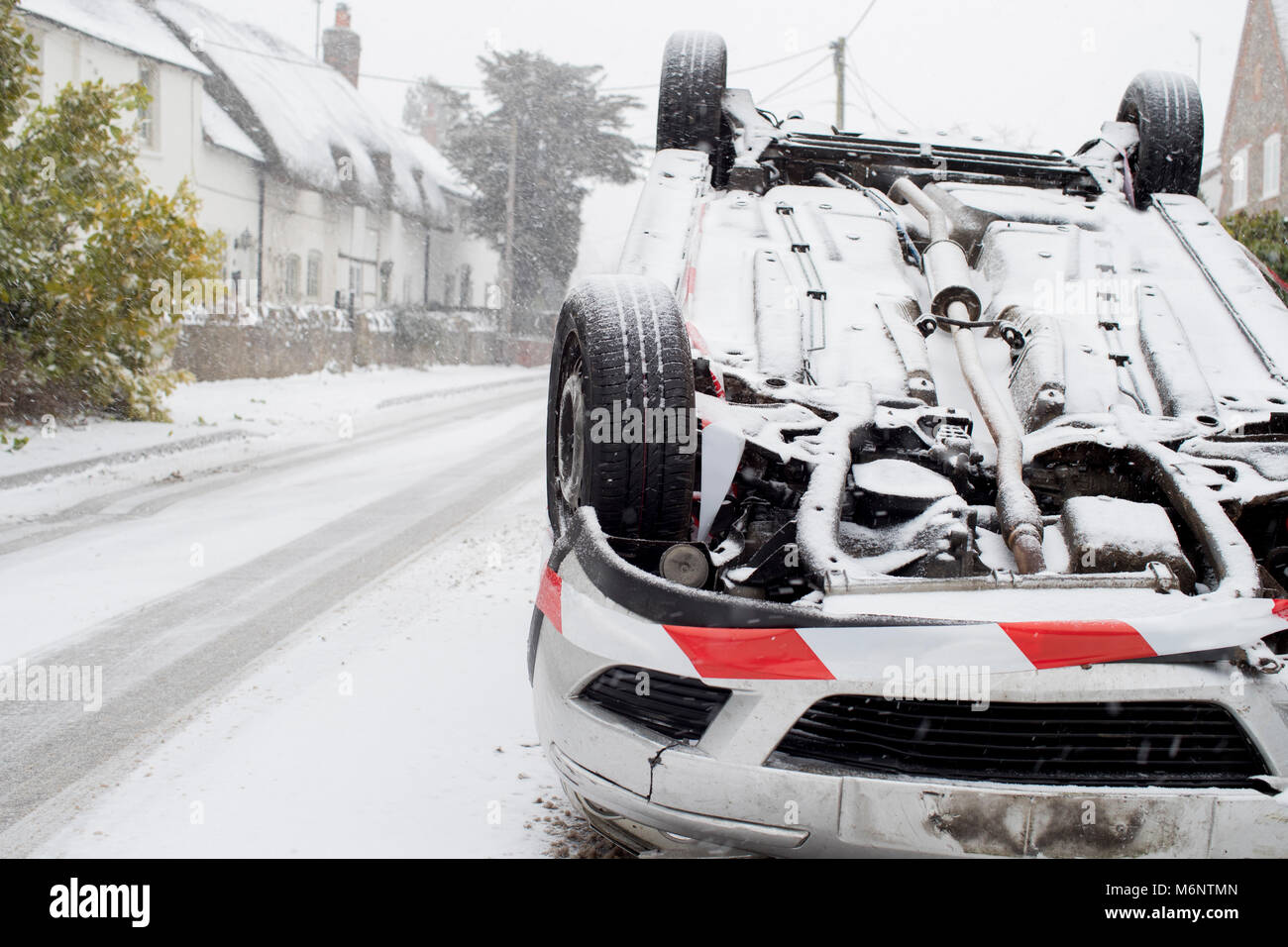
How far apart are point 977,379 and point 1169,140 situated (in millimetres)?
2470

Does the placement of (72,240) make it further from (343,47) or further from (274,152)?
(343,47)

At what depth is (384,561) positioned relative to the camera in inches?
252

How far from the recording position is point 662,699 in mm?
2258

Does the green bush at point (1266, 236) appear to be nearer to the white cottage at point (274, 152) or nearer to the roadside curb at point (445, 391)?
the roadside curb at point (445, 391)

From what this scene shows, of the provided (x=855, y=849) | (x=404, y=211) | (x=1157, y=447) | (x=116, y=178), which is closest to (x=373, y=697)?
(x=855, y=849)

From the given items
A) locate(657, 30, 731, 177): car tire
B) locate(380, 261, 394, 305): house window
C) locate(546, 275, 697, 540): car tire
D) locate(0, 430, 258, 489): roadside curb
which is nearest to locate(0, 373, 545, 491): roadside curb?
locate(0, 430, 258, 489): roadside curb

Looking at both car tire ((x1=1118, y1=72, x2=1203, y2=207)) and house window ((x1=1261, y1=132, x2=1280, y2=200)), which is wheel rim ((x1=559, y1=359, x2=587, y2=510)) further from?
house window ((x1=1261, y1=132, x2=1280, y2=200))

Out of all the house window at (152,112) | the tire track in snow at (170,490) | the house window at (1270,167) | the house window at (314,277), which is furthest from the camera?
the house window at (314,277)

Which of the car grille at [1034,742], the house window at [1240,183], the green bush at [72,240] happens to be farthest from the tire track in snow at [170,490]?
the house window at [1240,183]

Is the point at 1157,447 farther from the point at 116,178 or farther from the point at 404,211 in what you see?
the point at 404,211

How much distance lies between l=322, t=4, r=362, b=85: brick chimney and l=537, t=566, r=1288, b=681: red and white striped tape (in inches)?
1586

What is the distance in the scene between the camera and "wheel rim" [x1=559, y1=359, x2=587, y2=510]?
292cm

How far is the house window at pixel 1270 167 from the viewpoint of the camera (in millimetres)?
27625

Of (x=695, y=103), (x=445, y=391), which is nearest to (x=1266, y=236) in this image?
(x=695, y=103)
